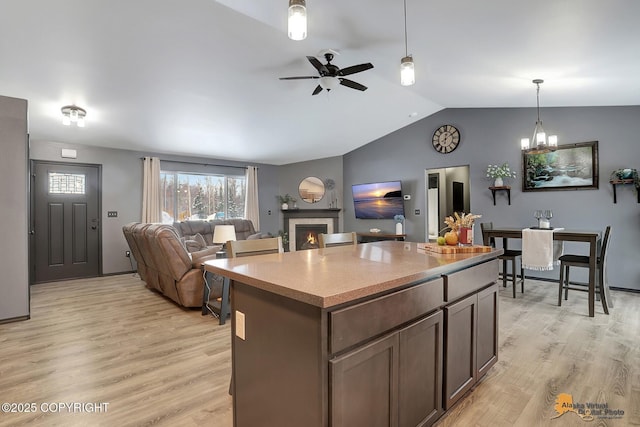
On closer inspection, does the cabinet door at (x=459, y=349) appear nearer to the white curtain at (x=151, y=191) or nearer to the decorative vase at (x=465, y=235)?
the decorative vase at (x=465, y=235)

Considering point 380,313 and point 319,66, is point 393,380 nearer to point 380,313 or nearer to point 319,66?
point 380,313

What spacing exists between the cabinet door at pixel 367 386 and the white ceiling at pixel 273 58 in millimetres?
2600

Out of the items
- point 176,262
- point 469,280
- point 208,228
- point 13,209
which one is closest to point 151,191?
point 208,228

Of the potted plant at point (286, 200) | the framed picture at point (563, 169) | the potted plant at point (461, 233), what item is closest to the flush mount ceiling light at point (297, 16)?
the potted plant at point (461, 233)

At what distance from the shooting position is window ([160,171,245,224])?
691 cm

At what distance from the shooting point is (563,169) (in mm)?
4902

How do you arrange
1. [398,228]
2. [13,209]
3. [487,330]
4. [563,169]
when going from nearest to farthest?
[487,330]
[13,209]
[563,169]
[398,228]

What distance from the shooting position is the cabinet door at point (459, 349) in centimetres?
173

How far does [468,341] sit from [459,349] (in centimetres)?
12

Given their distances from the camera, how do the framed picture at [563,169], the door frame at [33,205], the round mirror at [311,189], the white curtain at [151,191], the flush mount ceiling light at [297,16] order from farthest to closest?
the round mirror at [311,189] < the white curtain at [151,191] < the door frame at [33,205] < the framed picture at [563,169] < the flush mount ceiling light at [297,16]

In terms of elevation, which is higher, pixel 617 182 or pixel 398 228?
pixel 617 182

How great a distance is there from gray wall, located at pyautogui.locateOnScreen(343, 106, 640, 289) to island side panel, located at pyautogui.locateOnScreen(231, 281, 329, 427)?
533 cm

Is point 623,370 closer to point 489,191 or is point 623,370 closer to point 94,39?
point 489,191

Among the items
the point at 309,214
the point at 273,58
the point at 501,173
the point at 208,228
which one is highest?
the point at 273,58
